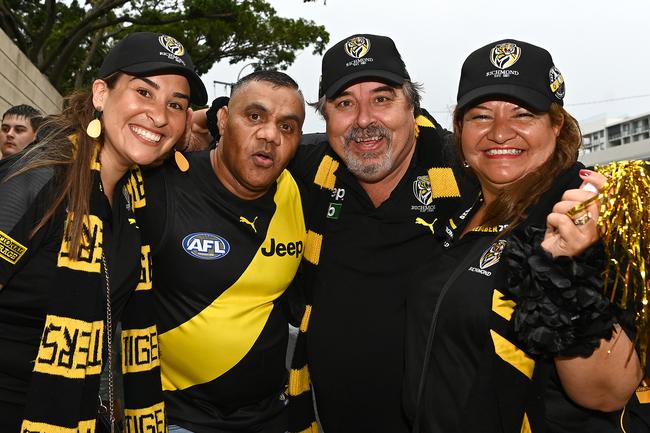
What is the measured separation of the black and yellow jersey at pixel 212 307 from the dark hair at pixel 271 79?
77 cm

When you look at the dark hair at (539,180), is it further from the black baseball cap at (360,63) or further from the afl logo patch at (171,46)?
the afl logo patch at (171,46)

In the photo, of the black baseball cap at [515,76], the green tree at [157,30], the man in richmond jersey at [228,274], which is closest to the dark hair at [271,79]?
the man in richmond jersey at [228,274]

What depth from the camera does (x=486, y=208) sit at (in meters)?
2.71

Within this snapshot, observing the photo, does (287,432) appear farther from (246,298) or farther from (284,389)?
(246,298)

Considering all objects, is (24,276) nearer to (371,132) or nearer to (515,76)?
(371,132)

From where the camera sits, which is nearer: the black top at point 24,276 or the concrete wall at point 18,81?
the black top at point 24,276

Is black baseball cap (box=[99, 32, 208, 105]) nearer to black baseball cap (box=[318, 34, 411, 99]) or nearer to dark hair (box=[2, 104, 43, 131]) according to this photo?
black baseball cap (box=[318, 34, 411, 99])

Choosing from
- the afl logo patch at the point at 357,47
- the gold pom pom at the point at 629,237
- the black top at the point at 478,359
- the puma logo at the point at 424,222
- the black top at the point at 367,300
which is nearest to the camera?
the gold pom pom at the point at 629,237

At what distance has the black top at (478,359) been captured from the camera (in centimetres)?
206

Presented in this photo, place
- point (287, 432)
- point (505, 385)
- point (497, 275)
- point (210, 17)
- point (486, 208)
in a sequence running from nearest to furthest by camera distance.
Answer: point (505, 385)
point (497, 275)
point (486, 208)
point (287, 432)
point (210, 17)

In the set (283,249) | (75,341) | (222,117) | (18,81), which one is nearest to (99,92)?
(222,117)

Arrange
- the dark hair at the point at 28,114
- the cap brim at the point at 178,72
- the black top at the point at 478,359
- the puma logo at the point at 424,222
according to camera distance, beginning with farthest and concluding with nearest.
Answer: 1. the dark hair at the point at 28,114
2. the puma logo at the point at 424,222
3. the cap brim at the point at 178,72
4. the black top at the point at 478,359

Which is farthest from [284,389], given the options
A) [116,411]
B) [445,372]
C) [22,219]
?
[22,219]

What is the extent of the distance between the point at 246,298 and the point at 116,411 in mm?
830
